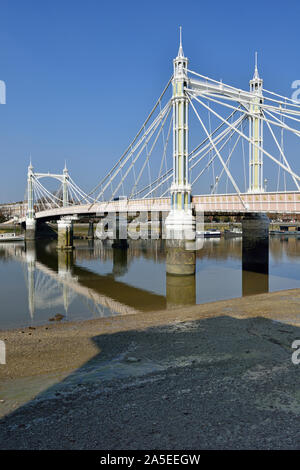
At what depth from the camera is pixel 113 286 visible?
24766 mm

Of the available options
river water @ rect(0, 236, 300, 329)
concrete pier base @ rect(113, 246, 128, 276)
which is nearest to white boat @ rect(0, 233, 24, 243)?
river water @ rect(0, 236, 300, 329)

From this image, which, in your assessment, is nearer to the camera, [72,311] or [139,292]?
[72,311]

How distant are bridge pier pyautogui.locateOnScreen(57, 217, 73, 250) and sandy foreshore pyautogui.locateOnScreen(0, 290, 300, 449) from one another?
38.1 metres

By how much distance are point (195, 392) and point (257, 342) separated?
3.73 meters

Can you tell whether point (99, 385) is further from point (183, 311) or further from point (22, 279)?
point (22, 279)

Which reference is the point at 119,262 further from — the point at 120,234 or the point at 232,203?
the point at 232,203

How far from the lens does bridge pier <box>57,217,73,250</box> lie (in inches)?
1961

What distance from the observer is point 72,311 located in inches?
690

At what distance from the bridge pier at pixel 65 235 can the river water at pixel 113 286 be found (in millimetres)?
11632

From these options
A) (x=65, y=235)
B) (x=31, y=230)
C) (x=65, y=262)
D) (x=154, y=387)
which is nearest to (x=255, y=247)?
(x=65, y=262)

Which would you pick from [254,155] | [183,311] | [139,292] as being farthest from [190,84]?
[183,311]

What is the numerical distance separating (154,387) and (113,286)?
1790 cm

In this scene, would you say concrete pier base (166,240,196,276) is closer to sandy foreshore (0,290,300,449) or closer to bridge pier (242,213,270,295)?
bridge pier (242,213,270,295)

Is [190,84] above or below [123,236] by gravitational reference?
above
